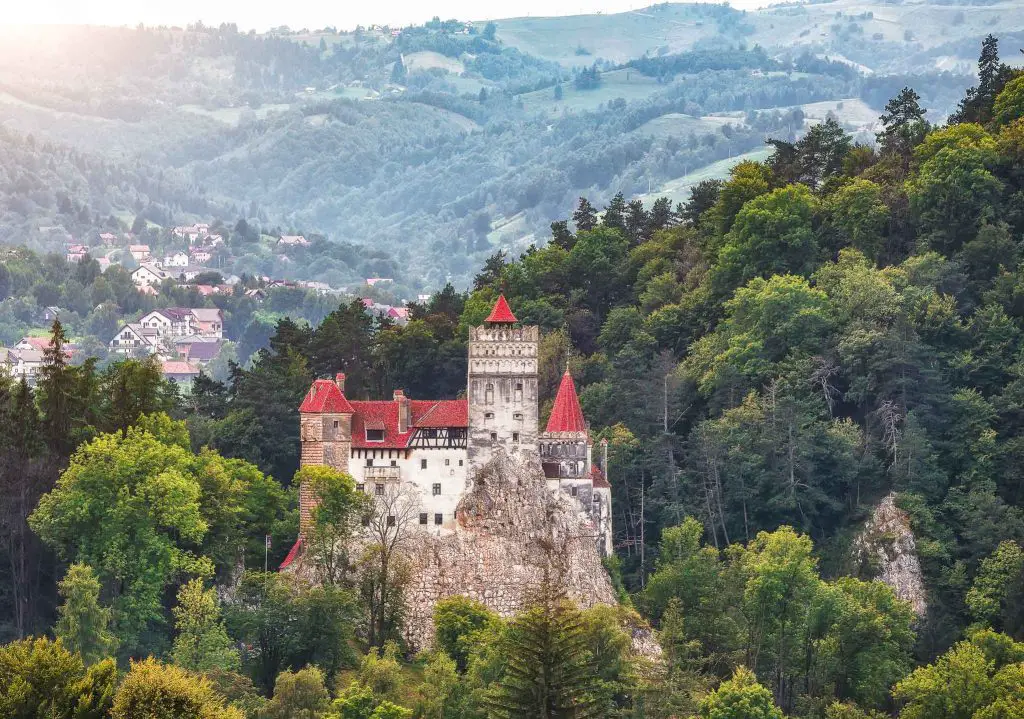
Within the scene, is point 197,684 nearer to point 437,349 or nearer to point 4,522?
point 4,522

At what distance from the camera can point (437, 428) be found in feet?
282

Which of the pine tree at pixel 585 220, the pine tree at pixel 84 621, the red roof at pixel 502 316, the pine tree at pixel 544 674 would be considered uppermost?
the pine tree at pixel 585 220

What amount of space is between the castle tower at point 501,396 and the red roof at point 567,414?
1.96 m

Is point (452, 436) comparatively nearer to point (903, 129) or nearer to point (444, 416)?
point (444, 416)

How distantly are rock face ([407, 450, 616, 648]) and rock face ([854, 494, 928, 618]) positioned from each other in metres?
15.1

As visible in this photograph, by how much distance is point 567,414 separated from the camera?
8862 centimetres

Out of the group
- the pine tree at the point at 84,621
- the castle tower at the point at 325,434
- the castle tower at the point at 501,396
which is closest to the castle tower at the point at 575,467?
the castle tower at the point at 501,396

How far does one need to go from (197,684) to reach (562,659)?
13131 millimetres

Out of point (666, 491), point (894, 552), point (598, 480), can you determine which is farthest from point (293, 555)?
point (894, 552)

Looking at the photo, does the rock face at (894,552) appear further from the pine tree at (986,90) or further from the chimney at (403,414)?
the pine tree at (986,90)

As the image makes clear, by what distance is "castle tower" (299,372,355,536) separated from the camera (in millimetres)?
85312

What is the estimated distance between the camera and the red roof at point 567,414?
289 feet

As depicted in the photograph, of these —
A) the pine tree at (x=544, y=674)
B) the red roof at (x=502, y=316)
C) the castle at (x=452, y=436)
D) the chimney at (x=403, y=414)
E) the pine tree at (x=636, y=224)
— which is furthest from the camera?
the pine tree at (x=636, y=224)

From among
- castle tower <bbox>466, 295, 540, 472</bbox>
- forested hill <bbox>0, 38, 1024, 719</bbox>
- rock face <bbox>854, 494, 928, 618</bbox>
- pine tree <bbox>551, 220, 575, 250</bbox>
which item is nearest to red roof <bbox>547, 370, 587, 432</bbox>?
castle tower <bbox>466, 295, 540, 472</bbox>
